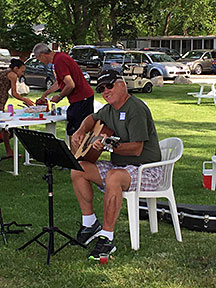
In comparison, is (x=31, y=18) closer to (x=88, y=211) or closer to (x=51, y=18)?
(x=51, y=18)

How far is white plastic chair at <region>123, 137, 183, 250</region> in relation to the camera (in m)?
5.27

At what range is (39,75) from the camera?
24.2 metres

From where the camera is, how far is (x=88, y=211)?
5.48 metres

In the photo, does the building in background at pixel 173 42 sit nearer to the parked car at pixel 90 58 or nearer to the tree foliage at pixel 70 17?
the tree foliage at pixel 70 17

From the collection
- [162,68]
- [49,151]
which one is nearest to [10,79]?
[49,151]

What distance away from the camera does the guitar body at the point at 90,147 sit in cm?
537

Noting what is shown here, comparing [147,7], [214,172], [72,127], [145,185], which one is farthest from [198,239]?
[147,7]

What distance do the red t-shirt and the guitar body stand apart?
2875mm

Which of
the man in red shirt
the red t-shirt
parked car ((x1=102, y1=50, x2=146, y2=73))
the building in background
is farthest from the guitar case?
the building in background

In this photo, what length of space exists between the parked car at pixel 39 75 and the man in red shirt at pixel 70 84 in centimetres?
1500

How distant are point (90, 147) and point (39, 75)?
19.2 meters

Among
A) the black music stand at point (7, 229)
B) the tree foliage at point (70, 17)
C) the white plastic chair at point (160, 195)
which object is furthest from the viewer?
the tree foliage at point (70, 17)

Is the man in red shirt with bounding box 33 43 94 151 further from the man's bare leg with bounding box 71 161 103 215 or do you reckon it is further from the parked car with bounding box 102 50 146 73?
the parked car with bounding box 102 50 146 73

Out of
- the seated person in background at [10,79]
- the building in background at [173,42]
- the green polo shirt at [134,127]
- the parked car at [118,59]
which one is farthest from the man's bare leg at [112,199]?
the building in background at [173,42]
